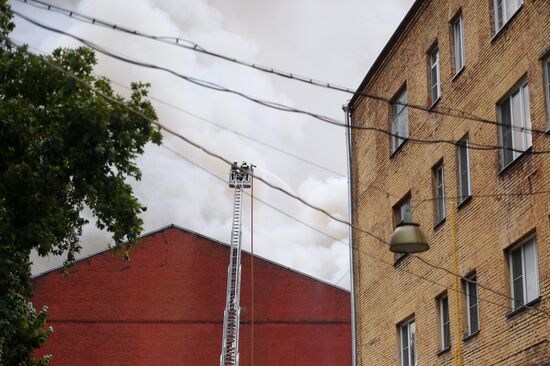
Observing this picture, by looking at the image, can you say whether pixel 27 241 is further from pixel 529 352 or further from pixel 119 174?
pixel 529 352

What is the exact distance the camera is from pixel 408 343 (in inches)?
896

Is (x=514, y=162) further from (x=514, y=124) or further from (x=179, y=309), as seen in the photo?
(x=179, y=309)

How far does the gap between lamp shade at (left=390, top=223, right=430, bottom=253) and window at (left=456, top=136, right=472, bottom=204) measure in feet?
16.4

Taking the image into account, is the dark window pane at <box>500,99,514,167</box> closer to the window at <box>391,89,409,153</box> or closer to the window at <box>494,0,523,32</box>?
the window at <box>494,0,523,32</box>

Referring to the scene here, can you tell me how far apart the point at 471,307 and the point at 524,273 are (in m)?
2.23

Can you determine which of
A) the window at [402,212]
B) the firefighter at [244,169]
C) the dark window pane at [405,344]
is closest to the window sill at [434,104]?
the window at [402,212]

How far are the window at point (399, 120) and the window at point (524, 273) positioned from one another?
604 cm

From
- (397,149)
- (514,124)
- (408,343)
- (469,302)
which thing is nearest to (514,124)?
(514,124)

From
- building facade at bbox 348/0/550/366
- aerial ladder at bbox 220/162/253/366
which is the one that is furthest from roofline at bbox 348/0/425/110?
aerial ladder at bbox 220/162/253/366

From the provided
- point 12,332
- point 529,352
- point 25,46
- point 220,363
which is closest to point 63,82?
point 25,46

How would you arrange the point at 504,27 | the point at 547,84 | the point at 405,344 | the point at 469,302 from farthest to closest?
the point at 405,344, the point at 469,302, the point at 504,27, the point at 547,84

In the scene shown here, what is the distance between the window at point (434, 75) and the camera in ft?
72.3

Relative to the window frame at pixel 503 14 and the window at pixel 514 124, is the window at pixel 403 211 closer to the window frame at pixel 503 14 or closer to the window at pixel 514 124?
the window at pixel 514 124

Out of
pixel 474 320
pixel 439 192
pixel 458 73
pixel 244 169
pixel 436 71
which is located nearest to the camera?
pixel 244 169
